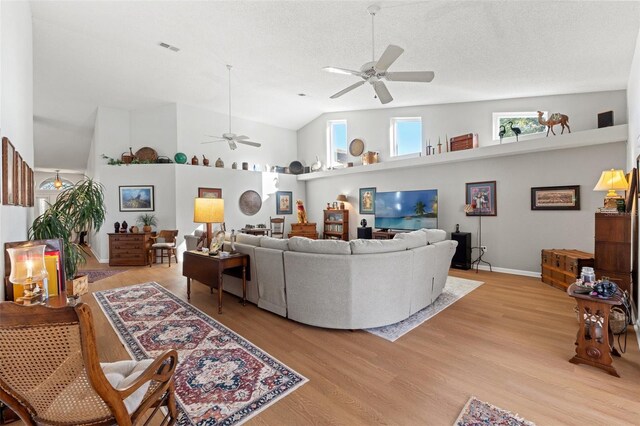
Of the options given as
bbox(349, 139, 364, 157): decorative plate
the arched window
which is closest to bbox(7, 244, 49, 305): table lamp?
bbox(349, 139, 364, 157): decorative plate

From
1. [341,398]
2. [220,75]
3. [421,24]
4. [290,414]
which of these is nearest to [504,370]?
[341,398]

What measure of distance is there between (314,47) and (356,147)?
149 inches

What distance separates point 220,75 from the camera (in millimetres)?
5664

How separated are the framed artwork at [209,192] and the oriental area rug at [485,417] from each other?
22.4 ft

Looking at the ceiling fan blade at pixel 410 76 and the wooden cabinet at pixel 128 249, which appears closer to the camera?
the ceiling fan blade at pixel 410 76

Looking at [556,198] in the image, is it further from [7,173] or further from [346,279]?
[7,173]

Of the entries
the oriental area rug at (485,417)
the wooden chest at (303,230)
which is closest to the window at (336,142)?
the wooden chest at (303,230)

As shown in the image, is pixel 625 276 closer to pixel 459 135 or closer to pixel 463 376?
pixel 463 376

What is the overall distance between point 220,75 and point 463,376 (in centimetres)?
611

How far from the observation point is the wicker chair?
1.03 meters

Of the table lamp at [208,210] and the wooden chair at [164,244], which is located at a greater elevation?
the table lamp at [208,210]

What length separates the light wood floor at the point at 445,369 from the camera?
1.80m

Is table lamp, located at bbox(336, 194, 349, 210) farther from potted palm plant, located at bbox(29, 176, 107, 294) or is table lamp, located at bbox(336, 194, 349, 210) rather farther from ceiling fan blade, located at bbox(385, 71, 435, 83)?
potted palm plant, located at bbox(29, 176, 107, 294)

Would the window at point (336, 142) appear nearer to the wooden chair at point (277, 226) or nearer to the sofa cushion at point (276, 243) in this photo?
the wooden chair at point (277, 226)
